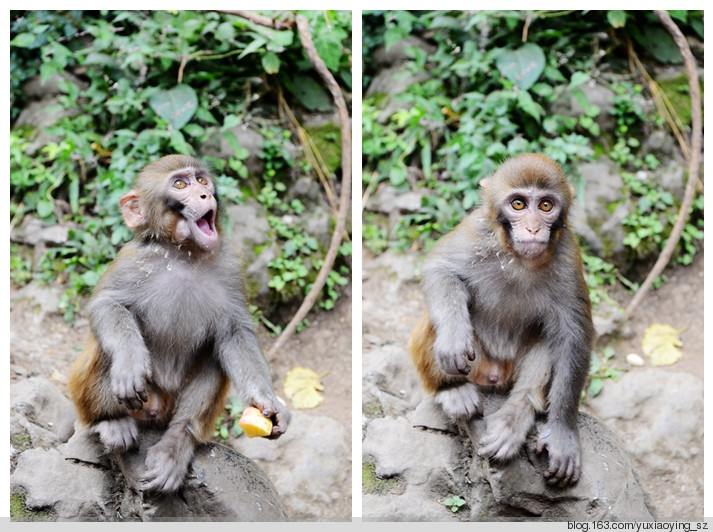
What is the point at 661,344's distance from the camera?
5688 millimetres

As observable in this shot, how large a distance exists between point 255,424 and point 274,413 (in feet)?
0.53

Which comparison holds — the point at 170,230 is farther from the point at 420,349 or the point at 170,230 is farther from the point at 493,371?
the point at 493,371

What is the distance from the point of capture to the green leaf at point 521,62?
5656 mm

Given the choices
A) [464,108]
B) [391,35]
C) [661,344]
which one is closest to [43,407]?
[391,35]

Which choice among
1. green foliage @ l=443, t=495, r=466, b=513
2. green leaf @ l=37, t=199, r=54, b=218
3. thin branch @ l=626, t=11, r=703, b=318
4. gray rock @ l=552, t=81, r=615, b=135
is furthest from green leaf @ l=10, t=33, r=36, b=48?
thin branch @ l=626, t=11, r=703, b=318

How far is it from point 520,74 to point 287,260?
2.02m

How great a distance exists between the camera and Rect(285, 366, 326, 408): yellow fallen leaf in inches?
206

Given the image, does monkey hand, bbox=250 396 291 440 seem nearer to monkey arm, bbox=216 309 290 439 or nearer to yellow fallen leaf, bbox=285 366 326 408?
monkey arm, bbox=216 309 290 439

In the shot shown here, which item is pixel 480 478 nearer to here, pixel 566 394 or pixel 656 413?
pixel 566 394

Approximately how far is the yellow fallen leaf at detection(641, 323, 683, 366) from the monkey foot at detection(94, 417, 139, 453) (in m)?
3.47

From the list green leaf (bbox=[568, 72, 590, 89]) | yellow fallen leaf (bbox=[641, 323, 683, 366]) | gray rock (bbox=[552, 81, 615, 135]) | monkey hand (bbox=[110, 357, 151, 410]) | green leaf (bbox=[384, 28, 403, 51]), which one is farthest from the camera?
Answer: gray rock (bbox=[552, 81, 615, 135])

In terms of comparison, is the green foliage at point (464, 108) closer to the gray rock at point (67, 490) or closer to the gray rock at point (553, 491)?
the gray rock at point (553, 491)

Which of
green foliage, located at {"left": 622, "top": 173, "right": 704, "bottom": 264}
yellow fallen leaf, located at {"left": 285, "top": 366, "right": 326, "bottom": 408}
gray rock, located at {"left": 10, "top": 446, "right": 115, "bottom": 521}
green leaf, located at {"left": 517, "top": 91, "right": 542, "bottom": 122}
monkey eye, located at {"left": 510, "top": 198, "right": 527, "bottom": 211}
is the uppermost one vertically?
monkey eye, located at {"left": 510, "top": 198, "right": 527, "bottom": 211}
